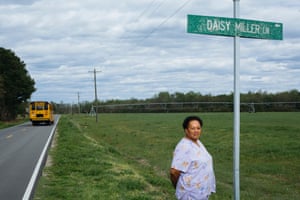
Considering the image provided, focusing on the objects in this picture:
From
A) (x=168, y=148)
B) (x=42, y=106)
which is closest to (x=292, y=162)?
(x=168, y=148)

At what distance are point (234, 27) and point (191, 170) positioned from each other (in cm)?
233

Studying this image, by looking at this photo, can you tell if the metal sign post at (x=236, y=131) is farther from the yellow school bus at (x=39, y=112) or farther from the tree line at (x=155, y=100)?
the tree line at (x=155, y=100)

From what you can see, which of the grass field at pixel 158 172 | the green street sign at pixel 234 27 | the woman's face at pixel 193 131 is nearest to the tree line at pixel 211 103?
the grass field at pixel 158 172

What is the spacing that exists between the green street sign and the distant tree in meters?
61.1

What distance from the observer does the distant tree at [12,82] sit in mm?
65500

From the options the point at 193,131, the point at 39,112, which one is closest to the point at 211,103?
the point at 39,112

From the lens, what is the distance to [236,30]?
6219 mm

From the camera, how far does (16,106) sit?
7081 centimetres

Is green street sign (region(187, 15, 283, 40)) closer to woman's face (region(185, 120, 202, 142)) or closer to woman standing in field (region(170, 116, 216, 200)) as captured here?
woman's face (region(185, 120, 202, 142))

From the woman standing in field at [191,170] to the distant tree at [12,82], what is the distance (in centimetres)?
6195

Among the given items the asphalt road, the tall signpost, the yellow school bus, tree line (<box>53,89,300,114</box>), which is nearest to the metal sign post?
the tall signpost

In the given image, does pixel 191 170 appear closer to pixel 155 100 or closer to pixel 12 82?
pixel 12 82

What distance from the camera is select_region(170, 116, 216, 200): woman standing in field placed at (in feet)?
16.2

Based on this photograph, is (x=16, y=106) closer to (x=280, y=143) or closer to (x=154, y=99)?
(x=154, y=99)
